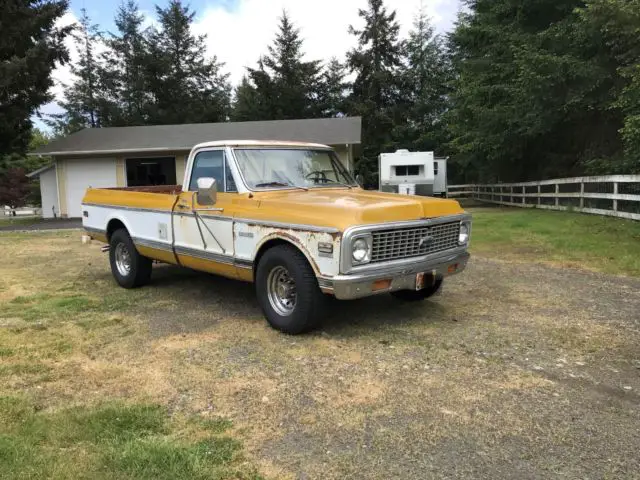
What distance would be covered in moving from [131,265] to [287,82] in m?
38.0

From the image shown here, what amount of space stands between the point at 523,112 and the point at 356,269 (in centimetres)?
1766

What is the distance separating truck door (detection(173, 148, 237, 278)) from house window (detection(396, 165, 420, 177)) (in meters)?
17.7

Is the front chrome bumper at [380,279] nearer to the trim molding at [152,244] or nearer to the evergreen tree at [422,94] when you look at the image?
the trim molding at [152,244]

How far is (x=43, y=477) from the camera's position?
2885 mm

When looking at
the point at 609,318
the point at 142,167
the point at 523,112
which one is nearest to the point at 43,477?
the point at 609,318

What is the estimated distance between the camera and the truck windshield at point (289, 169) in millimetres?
6098

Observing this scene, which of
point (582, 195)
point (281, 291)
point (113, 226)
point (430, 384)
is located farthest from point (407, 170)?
point (430, 384)

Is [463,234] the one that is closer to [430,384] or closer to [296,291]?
[296,291]

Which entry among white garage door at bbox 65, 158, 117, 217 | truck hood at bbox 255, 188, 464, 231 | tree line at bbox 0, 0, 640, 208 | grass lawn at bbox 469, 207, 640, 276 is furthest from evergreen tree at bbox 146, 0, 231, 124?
truck hood at bbox 255, 188, 464, 231

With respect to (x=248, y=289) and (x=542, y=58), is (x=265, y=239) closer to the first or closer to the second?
(x=248, y=289)

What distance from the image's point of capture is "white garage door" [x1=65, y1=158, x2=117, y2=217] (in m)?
22.7

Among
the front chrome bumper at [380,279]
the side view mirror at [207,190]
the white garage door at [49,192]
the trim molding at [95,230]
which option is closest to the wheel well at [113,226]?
the trim molding at [95,230]

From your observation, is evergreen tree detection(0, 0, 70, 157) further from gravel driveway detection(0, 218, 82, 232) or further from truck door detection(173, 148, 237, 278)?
truck door detection(173, 148, 237, 278)

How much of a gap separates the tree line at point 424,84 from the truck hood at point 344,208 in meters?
9.08
